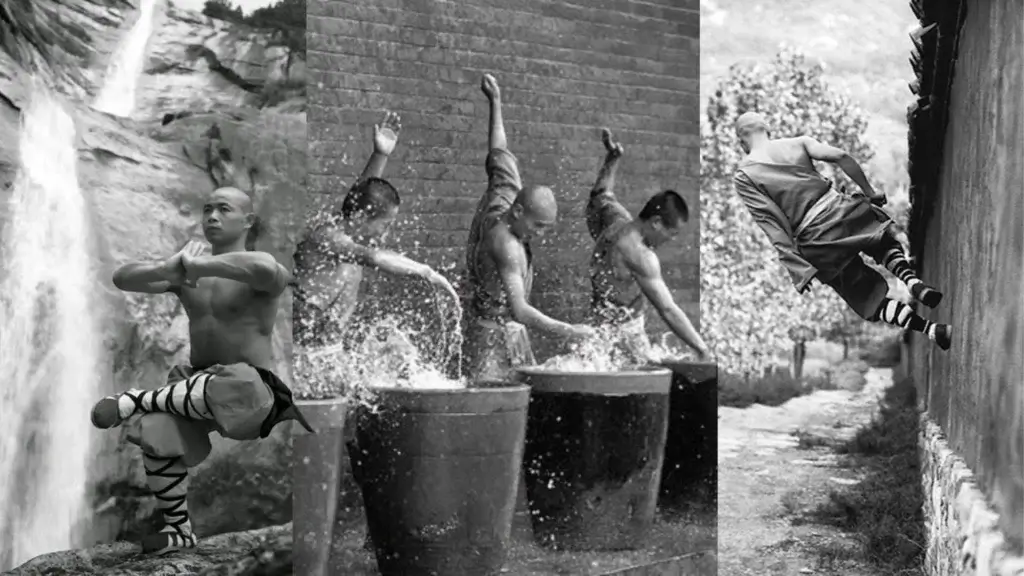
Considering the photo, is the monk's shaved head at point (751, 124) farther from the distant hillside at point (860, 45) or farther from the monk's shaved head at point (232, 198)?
the monk's shaved head at point (232, 198)

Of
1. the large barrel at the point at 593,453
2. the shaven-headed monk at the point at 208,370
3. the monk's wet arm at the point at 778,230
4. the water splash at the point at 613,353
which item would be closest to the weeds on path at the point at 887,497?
the large barrel at the point at 593,453

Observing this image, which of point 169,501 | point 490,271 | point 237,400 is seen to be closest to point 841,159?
point 490,271

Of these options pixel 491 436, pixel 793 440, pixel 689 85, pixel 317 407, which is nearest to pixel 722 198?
pixel 689 85

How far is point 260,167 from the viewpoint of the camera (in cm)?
455

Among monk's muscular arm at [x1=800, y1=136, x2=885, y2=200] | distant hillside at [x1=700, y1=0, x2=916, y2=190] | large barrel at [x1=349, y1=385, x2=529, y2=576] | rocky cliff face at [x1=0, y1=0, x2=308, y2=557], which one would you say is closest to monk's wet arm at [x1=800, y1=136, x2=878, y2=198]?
monk's muscular arm at [x1=800, y1=136, x2=885, y2=200]

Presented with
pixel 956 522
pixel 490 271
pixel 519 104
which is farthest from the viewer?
pixel 519 104

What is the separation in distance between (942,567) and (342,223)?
2611 millimetres

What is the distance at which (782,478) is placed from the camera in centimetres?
597

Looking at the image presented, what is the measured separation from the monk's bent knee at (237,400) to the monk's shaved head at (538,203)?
2047mm

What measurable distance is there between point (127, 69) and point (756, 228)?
3.13 meters

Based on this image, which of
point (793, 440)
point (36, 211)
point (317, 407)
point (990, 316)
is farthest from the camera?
point (793, 440)

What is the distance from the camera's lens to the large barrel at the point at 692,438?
6160mm

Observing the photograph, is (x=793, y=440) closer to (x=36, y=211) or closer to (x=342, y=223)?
(x=342, y=223)

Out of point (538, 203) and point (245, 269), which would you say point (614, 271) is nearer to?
point (538, 203)
